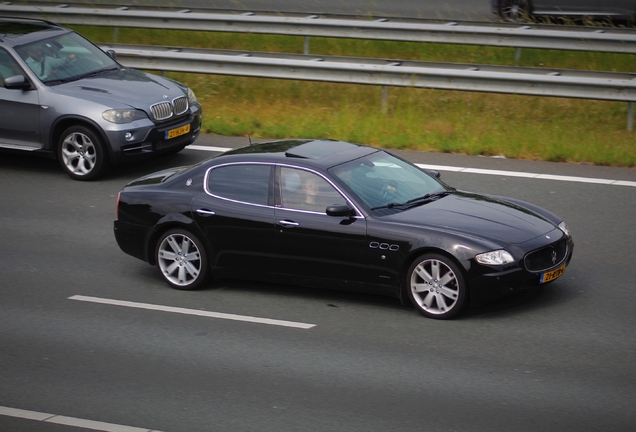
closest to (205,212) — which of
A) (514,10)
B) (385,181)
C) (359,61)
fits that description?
(385,181)

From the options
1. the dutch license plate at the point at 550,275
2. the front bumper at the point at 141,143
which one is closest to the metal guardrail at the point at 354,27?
the front bumper at the point at 141,143

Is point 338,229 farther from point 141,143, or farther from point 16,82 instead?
point 16,82

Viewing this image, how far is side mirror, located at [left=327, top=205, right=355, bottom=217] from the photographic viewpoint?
28.5 feet

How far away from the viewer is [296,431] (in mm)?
6430

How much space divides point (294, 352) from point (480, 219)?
7.06 feet

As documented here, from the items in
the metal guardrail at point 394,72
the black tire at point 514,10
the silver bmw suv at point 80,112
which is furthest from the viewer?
→ the black tire at point 514,10

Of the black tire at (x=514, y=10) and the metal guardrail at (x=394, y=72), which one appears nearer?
the metal guardrail at (x=394, y=72)

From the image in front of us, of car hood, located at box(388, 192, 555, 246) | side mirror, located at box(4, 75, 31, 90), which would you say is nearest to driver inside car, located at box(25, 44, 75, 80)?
side mirror, located at box(4, 75, 31, 90)

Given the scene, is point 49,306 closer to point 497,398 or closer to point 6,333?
point 6,333

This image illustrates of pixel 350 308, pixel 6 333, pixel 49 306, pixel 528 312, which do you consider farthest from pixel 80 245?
pixel 528 312

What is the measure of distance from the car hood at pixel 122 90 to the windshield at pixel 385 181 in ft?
16.2

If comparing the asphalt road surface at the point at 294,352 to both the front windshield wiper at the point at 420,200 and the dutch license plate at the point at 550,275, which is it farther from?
the front windshield wiper at the point at 420,200

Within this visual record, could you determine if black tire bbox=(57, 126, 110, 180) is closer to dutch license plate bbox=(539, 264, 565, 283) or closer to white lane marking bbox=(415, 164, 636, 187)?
white lane marking bbox=(415, 164, 636, 187)

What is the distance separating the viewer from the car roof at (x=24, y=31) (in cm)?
1407
